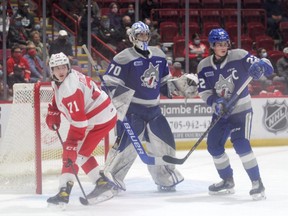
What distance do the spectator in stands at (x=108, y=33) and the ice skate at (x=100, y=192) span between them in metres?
4.31

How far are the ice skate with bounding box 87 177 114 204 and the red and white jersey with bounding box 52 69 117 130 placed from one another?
37 centimetres

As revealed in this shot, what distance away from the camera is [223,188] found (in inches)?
218

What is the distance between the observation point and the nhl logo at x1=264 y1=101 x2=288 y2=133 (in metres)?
→ 8.84

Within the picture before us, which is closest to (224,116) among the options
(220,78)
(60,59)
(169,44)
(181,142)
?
(220,78)

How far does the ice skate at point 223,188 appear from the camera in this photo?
18.1ft

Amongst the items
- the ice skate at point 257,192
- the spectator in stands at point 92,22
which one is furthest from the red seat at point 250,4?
the ice skate at point 257,192

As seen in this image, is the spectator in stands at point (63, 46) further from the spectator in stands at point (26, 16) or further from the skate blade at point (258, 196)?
the skate blade at point (258, 196)

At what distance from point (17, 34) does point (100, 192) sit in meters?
4.09

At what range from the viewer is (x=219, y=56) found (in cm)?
547

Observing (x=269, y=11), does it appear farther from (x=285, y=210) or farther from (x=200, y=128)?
(x=285, y=210)

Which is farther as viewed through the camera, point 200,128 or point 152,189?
point 200,128

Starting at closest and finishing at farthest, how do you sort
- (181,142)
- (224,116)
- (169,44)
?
(224,116), (181,142), (169,44)

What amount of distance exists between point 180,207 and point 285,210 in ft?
2.12

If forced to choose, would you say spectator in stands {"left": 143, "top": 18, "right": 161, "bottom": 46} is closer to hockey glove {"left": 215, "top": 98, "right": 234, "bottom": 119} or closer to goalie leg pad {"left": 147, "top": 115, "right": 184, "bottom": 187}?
goalie leg pad {"left": 147, "top": 115, "right": 184, "bottom": 187}
